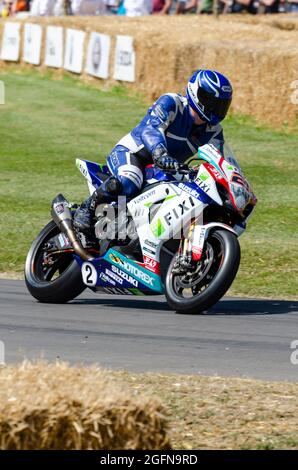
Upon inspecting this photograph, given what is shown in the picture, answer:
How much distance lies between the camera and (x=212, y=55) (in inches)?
Result: 800

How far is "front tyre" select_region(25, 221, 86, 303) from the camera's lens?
29.7 feet

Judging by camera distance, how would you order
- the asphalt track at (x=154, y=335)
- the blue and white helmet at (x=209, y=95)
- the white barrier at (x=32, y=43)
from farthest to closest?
the white barrier at (x=32, y=43)
the blue and white helmet at (x=209, y=95)
the asphalt track at (x=154, y=335)

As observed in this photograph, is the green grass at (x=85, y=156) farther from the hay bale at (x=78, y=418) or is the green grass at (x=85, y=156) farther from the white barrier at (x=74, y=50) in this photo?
the hay bale at (x=78, y=418)

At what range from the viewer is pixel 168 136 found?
889 centimetres

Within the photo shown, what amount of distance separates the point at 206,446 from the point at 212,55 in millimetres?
Result: 15487

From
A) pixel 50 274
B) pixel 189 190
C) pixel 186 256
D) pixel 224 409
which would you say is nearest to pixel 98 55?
pixel 50 274

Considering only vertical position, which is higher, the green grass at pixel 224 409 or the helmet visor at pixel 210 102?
the helmet visor at pixel 210 102

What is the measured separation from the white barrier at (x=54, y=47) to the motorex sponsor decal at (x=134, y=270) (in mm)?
15820

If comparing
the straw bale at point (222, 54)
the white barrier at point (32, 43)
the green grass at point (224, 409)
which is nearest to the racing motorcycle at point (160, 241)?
the green grass at point (224, 409)

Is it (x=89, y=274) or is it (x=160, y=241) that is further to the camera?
(x=89, y=274)

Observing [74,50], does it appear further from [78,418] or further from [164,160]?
[78,418]

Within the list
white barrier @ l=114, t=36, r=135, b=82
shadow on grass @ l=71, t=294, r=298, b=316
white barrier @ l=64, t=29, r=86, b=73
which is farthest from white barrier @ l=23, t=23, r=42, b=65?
shadow on grass @ l=71, t=294, r=298, b=316

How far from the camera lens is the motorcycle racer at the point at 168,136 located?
866 centimetres

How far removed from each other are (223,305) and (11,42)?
17493mm
